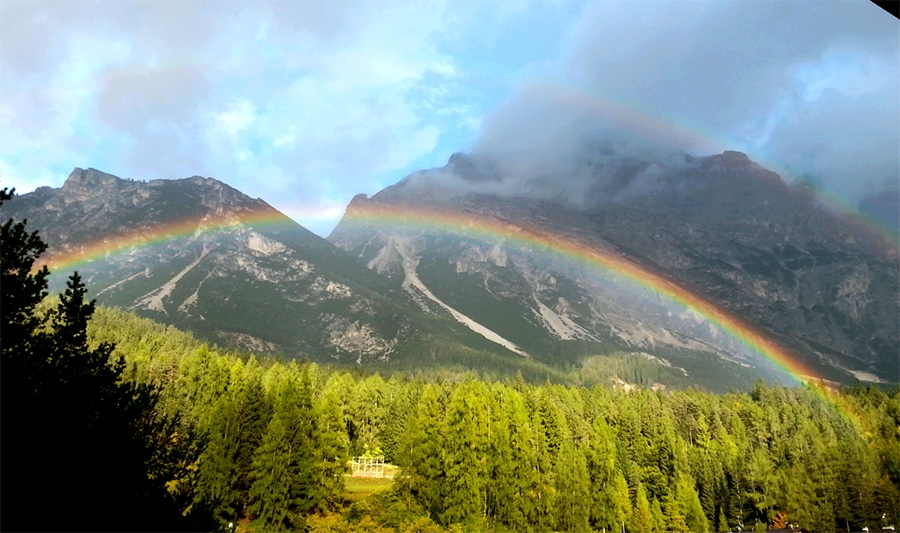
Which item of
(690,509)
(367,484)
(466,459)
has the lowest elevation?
(367,484)

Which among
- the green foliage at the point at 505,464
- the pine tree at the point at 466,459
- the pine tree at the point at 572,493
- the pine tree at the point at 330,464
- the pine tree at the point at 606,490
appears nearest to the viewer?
the pine tree at the point at 466,459

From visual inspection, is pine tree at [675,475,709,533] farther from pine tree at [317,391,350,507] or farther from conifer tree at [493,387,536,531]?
pine tree at [317,391,350,507]

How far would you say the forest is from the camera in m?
16.2

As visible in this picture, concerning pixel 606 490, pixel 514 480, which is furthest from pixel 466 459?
pixel 606 490

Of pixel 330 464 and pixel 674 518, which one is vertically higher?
pixel 330 464

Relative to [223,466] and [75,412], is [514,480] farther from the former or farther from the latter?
[75,412]

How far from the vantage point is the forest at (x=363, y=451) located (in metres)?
16.2

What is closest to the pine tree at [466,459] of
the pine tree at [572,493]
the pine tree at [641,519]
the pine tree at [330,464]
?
→ the pine tree at [330,464]

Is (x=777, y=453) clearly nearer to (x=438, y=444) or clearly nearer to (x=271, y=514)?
(x=438, y=444)

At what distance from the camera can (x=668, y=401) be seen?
130 meters

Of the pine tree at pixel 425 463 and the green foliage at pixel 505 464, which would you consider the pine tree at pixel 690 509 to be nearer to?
the green foliage at pixel 505 464

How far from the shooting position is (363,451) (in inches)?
3863

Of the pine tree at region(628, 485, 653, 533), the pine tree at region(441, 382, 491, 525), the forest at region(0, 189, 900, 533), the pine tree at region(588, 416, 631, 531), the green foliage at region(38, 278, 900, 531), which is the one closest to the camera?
the forest at region(0, 189, 900, 533)

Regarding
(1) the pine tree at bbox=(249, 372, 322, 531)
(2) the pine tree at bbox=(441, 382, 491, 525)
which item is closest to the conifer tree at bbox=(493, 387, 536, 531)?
(2) the pine tree at bbox=(441, 382, 491, 525)
